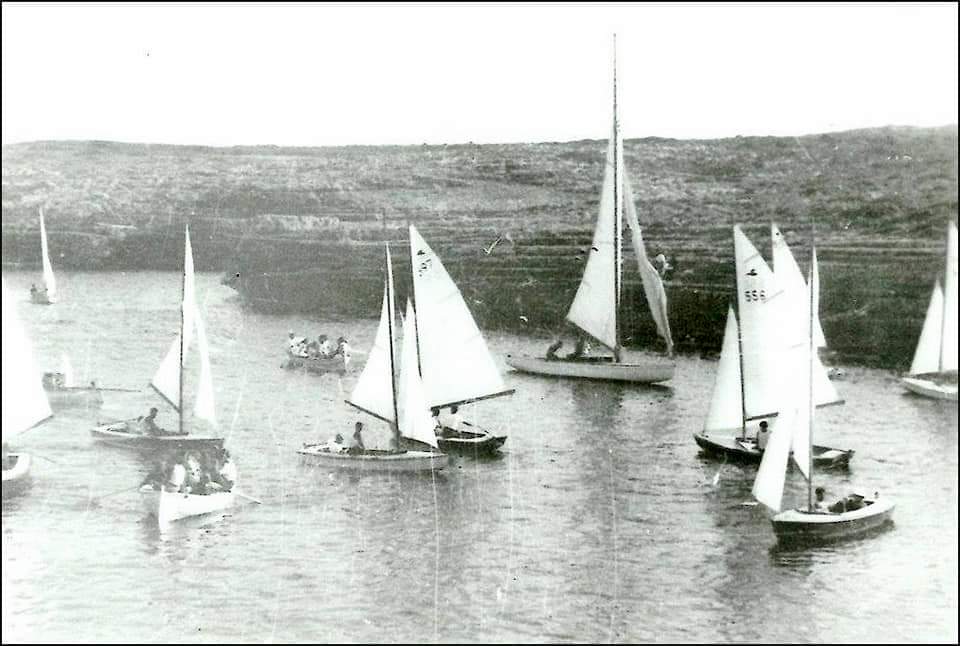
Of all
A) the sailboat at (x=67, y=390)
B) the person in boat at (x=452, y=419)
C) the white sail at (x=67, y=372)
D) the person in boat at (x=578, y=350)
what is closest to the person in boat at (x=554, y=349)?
the person in boat at (x=578, y=350)

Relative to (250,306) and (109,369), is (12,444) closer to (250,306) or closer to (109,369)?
(109,369)

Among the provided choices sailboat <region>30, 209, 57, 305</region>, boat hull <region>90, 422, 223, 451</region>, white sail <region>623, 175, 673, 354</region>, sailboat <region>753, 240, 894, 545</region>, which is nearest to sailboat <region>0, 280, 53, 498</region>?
sailboat <region>30, 209, 57, 305</region>

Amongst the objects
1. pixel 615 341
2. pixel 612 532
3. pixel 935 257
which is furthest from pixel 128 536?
pixel 935 257

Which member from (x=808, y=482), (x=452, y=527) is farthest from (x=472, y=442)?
(x=808, y=482)

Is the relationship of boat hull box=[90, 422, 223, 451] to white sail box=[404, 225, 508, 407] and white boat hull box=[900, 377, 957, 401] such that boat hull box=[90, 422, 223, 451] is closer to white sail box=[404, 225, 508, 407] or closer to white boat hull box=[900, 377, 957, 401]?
white sail box=[404, 225, 508, 407]

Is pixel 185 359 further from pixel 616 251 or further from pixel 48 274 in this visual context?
pixel 616 251

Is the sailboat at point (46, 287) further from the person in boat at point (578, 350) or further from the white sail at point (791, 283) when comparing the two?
the white sail at point (791, 283)
